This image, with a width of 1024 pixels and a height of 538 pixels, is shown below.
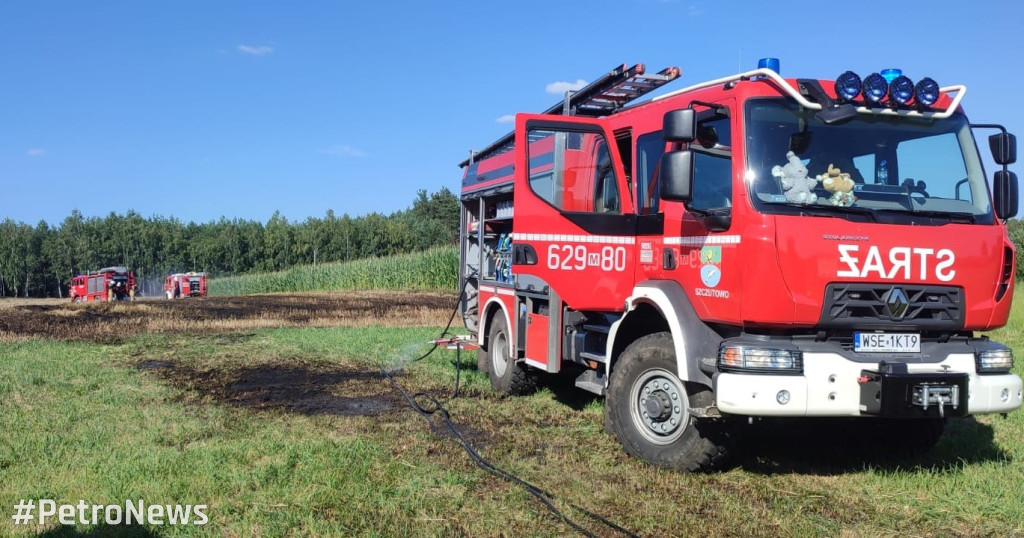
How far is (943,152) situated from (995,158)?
0.46 metres

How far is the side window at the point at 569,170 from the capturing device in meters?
7.07

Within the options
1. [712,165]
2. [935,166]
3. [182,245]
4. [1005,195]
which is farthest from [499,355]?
[182,245]

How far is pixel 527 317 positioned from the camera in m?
7.84

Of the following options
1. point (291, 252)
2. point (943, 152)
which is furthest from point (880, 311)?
point (291, 252)

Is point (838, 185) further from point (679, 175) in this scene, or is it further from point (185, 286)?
point (185, 286)

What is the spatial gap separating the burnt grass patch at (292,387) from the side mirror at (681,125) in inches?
161

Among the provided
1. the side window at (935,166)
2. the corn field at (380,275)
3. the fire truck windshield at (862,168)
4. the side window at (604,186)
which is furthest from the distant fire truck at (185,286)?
the side window at (935,166)

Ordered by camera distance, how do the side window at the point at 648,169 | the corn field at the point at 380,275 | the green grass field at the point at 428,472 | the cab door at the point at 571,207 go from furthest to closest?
1. the corn field at the point at 380,275
2. the cab door at the point at 571,207
3. the side window at the point at 648,169
4. the green grass field at the point at 428,472

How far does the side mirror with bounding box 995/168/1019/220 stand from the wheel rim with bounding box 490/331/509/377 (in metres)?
4.92

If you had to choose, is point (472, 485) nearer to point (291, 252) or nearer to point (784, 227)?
point (784, 227)

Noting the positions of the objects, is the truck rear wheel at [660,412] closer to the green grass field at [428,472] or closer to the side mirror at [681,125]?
the green grass field at [428,472]

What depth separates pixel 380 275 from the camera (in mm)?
37156

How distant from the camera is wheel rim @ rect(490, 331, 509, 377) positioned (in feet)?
29.0

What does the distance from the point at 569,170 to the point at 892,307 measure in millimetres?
3147
